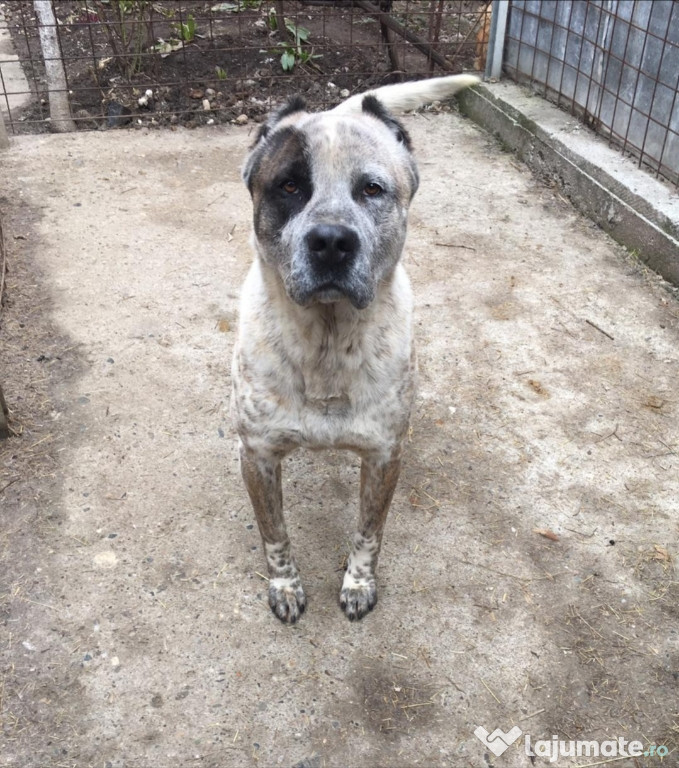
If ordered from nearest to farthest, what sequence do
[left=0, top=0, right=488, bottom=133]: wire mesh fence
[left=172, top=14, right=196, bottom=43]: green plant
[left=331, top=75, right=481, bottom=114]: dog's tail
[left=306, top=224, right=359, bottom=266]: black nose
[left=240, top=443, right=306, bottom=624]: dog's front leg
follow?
[left=306, top=224, right=359, bottom=266]: black nose → [left=240, top=443, right=306, bottom=624]: dog's front leg → [left=331, top=75, right=481, bottom=114]: dog's tail → [left=0, top=0, right=488, bottom=133]: wire mesh fence → [left=172, top=14, right=196, bottom=43]: green plant

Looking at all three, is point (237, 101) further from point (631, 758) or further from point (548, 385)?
point (631, 758)

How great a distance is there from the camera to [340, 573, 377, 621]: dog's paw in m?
Result: 2.79

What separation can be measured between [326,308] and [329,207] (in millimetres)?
332

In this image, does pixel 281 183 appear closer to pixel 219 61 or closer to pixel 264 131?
pixel 264 131

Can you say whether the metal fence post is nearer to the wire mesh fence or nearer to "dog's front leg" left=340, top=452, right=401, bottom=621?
the wire mesh fence

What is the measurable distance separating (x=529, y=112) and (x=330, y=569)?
4.61m

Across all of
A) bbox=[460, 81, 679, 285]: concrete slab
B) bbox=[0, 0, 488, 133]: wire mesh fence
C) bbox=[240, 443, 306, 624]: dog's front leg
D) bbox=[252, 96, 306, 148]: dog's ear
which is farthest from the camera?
bbox=[0, 0, 488, 133]: wire mesh fence

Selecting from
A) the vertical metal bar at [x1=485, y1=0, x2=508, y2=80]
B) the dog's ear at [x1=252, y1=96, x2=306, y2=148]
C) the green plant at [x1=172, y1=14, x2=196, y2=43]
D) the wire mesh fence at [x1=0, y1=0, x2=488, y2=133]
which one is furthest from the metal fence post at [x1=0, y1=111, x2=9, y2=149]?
the dog's ear at [x1=252, y1=96, x2=306, y2=148]

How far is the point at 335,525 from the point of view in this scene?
3184 millimetres

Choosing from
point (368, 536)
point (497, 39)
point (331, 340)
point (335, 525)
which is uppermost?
point (331, 340)

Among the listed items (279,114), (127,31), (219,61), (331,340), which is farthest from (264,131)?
(127,31)

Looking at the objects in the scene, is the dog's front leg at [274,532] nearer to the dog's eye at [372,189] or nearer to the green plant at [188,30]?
the dog's eye at [372,189]

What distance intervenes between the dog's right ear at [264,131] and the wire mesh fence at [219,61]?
4.50m

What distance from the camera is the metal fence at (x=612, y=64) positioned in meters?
5.00
